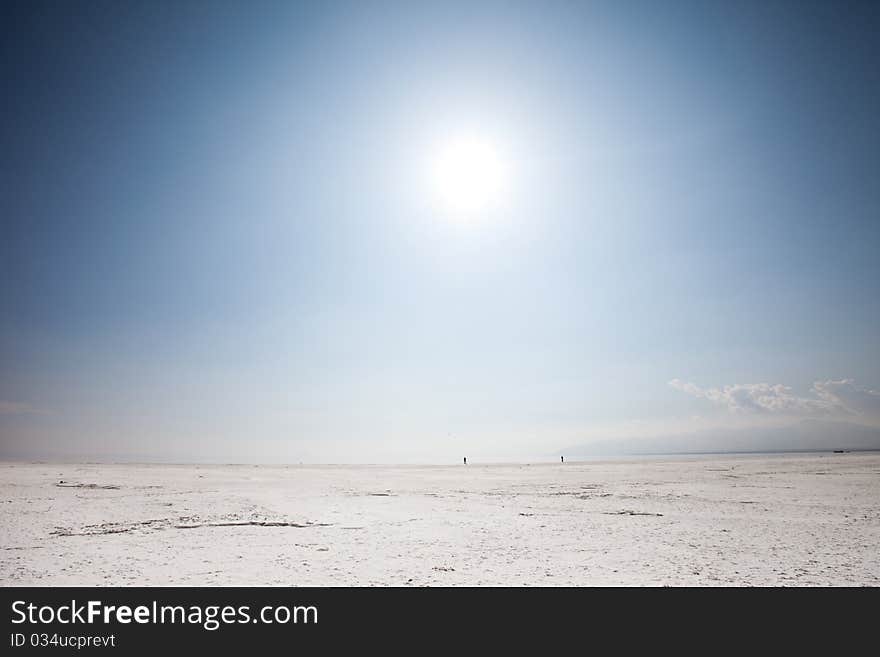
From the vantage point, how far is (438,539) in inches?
487

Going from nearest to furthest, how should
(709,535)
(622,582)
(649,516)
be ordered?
(622,582), (709,535), (649,516)

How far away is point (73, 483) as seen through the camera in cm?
2761

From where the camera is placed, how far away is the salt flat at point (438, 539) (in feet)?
29.0

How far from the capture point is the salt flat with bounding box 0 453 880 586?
29.0 feet
